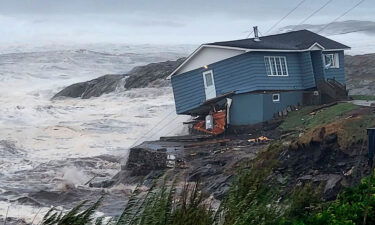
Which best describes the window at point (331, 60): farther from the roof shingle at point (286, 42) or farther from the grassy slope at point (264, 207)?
the grassy slope at point (264, 207)

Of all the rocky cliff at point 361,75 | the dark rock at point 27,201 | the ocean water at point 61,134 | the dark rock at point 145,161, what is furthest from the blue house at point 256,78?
the dark rock at point 27,201

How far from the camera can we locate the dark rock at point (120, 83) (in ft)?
146

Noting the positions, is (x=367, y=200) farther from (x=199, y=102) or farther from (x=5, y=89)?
(x=5, y=89)

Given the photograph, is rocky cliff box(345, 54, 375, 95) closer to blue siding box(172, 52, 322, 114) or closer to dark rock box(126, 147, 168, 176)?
blue siding box(172, 52, 322, 114)

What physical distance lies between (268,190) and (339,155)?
9616mm

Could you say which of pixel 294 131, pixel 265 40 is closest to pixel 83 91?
pixel 265 40

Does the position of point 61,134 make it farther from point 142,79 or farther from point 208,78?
point 142,79

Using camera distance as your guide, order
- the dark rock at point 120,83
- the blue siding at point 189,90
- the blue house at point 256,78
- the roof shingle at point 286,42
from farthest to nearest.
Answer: the dark rock at point 120,83
the blue siding at point 189,90
the roof shingle at point 286,42
the blue house at point 256,78

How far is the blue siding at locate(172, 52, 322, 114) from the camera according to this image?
2648cm

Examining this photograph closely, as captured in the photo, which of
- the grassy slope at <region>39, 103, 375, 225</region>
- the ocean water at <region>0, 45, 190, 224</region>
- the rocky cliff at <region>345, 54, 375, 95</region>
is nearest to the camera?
the grassy slope at <region>39, 103, 375, 225</region>

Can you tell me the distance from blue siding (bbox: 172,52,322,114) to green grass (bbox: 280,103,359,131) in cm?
190

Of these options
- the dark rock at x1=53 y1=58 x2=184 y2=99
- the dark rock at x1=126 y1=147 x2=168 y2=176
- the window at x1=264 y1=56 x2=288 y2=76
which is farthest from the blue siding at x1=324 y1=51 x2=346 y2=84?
the dark rock at x1=53 y1=58 x2=184 y2=99

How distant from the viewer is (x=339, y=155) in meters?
17.0

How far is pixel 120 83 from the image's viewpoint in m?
45.2
